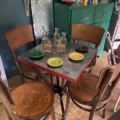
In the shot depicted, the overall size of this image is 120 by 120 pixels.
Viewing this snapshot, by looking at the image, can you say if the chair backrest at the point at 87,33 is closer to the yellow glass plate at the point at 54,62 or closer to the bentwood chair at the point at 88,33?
the bentwood chair at the point at 88,33

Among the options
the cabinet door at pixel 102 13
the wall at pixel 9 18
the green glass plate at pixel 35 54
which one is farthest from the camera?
the cabinet door at pixel 102 13

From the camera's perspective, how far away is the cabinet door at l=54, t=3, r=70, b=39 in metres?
1.85

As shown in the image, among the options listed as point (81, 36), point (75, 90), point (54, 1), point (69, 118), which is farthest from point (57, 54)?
point (54, 1)

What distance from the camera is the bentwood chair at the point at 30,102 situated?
93 cm

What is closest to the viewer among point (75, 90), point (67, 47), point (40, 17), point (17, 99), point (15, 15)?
point (17, 99)

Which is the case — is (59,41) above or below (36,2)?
below

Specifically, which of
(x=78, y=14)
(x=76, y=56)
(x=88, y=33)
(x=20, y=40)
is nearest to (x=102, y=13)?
(x=78, y=14)

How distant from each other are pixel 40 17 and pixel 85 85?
4.21ft

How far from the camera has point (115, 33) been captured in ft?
8.75

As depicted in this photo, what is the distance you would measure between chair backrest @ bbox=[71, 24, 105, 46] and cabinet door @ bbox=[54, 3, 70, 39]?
22 centimetres

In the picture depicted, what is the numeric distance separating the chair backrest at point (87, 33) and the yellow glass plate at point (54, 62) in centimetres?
76

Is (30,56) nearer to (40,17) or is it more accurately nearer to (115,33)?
(40,17)

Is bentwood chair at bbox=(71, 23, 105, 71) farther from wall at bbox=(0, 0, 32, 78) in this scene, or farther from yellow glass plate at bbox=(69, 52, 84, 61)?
wall at bbox=(0, 0, 32, 78)

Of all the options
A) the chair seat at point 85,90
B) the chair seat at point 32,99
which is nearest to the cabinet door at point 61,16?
the chair seat at point 85,90
